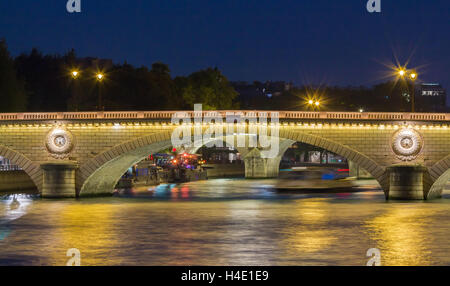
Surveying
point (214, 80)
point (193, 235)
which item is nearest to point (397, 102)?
point (214, 80)

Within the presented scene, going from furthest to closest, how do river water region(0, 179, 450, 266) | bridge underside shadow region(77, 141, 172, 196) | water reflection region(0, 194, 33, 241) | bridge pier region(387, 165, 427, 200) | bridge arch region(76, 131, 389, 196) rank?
bridge underside shadow region(77, 141, 172, 196), bridge arch region(76, 131, 389, 196), bridge pier region(387, 165, 427, 200), water reflection region(0, 194, 33, 241), river water region(0, 179, 450, 266)

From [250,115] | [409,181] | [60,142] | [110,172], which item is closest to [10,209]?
[60,142]

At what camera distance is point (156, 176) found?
9038 centimetres

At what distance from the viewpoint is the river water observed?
3056cm

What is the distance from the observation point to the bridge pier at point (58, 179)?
59969mm

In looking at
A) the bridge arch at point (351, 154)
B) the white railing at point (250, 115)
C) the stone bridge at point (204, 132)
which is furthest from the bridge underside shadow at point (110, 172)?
the bridge arch at point (351, 154)

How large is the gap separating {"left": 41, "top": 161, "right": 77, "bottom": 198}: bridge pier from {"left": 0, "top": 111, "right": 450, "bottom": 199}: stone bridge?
70 mm

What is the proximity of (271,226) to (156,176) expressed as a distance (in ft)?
165

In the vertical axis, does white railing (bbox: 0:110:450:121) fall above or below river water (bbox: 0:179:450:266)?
above

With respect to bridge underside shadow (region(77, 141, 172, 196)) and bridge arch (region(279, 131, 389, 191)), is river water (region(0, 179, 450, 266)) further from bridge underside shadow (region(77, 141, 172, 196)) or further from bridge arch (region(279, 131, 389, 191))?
bridge underside shadow (region(77, 141, 172, 196))

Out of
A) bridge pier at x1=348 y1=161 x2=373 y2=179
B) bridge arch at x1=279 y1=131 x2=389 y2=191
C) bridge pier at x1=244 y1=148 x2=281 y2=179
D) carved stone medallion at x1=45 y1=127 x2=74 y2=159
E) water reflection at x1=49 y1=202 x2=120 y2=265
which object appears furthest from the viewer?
bridge pier at x1=244 y1=148 x2=281 y2=179

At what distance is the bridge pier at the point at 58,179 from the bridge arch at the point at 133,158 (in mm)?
772

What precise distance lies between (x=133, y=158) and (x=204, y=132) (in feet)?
25.0

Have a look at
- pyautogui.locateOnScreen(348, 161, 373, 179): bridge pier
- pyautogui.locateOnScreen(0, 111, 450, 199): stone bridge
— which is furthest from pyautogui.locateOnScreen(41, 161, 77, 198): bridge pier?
pyautogui.locateOnScreen(348, 161, 373, 179): bridge pier
